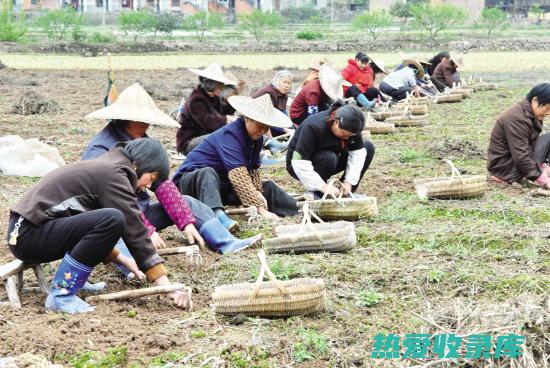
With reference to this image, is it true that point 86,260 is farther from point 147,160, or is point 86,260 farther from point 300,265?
point 300,265

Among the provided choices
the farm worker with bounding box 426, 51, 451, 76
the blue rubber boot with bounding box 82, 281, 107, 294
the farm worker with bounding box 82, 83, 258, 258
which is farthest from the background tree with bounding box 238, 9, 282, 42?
the blue rubber boot with bounding box 82, 281, 107, 294

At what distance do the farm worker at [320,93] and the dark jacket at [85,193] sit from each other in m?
5.84

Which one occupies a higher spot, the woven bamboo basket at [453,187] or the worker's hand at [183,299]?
the woven bamboo basket at [453,187]

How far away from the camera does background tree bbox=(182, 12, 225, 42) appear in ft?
199

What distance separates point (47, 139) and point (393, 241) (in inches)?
259

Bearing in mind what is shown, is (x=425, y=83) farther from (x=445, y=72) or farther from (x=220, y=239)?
(x=220, y=239)

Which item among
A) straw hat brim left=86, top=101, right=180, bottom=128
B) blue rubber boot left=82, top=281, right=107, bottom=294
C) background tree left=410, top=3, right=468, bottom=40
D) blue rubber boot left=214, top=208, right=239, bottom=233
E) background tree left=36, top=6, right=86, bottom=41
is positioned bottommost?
blue rubber boot left=82, top=281, right=107, bottom=294

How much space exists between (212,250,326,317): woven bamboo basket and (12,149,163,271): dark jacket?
672 mm

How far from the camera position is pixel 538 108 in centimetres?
806

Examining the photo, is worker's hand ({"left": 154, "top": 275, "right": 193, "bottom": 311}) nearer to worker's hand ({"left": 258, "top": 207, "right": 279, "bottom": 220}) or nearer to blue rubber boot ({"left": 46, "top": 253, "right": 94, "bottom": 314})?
blue rubber boot ({"left": 46, "top": 253, "right": 94, "bottom": 314})

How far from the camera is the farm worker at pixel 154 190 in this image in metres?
5.57

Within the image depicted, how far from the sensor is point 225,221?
6273 millimetres

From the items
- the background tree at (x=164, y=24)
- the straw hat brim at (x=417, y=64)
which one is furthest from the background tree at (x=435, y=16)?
the straw hat brim at (x=417, y=64)

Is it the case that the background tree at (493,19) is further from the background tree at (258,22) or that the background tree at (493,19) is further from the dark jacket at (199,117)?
the dark jacket at (199,117)
